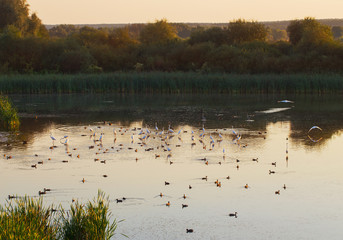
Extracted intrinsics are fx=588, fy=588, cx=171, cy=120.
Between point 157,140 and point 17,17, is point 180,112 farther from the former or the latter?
point 17,17

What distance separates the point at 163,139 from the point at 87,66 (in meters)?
36.7

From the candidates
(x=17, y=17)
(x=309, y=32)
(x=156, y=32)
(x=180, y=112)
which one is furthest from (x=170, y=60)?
(x=180, y=112)

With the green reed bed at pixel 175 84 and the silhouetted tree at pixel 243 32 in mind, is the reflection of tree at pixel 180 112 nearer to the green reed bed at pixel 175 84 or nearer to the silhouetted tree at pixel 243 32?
the green reed bed at pixel 175 84

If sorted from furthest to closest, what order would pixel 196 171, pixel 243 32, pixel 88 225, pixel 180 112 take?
pixel 243 32, pixel 180 112, pixel 196 171, pixel 88 225

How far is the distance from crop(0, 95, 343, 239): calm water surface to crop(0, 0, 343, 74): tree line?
80.7ft

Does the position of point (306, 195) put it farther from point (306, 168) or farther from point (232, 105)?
point (232, 105)

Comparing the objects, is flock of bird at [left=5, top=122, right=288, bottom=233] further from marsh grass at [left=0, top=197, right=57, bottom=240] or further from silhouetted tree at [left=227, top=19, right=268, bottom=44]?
silhouetted tree at [left=227, top=19, right=268, bottom=44]

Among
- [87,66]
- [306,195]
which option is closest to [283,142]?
[306,195]

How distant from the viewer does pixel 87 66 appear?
5494 centimetres

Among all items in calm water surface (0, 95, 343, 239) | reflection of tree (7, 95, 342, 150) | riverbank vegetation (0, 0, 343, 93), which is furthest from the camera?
riverbank vegetation (0, 0, 343, 93)

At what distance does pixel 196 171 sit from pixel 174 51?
44.6m

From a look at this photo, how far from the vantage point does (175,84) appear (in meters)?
41.9

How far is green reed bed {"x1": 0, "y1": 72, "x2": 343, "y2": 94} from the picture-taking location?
40.1 metres

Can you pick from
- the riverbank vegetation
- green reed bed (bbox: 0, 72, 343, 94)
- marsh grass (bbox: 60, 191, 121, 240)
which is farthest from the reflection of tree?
marsh grass (bbox: 60, 191, 121, 240)
